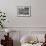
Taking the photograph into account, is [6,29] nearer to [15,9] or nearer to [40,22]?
[15,9]

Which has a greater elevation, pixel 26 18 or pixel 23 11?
pixel 23 11

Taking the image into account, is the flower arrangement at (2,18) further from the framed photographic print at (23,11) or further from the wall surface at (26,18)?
the framed photographic print at (23,11)

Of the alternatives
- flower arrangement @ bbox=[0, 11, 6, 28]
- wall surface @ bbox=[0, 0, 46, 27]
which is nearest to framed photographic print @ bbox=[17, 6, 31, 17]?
wall surface @ bbox=[0, 0, 46, 27]

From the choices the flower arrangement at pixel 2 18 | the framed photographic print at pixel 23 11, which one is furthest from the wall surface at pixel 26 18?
the flower arrangement at pixel 2 18

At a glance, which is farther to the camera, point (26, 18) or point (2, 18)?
point (26, 18)

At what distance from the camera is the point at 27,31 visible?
12.2ft

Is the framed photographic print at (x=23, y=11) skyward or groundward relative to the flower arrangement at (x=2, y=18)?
skyward

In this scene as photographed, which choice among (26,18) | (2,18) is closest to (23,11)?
(26,18)

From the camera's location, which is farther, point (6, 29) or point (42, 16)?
point (42, 16)

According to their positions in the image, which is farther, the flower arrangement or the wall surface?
the wall surface

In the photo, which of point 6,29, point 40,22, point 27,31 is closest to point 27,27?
point 27,31

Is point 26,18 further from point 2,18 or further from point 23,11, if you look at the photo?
point 2,18

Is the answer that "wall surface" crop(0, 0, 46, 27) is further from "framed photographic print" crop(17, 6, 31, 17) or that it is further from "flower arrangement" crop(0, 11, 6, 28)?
"flower arrangement" crop(0, 11, 6, 28)

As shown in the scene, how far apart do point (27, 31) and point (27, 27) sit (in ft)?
0.36
